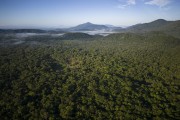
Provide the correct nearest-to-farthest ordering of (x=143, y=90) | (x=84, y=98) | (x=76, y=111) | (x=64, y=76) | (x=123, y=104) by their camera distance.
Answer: (x=76, y=111)
(x=123, y=104)
(x=84, y=98)
(x=143, y=90)
(x=64, y=76)

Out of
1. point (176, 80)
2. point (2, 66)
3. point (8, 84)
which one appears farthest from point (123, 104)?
point (2, 66)

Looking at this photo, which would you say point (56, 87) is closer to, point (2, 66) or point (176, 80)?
point (2, 66)

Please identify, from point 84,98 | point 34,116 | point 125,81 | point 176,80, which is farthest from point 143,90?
point 34,116

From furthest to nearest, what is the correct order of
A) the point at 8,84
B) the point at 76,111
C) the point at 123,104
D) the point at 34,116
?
the point at 8,84 → the point at 123,104 → the point at 76,111 → the point at 34,116

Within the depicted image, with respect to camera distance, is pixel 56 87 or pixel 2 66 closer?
pixel 56 87

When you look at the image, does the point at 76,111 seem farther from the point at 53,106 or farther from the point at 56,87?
the point at 56,87

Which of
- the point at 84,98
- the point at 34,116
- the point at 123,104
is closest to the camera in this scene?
the point at 34,116

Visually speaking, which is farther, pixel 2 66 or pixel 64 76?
pixel 2 66

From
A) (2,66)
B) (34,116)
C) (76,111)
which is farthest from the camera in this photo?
(2,66)
